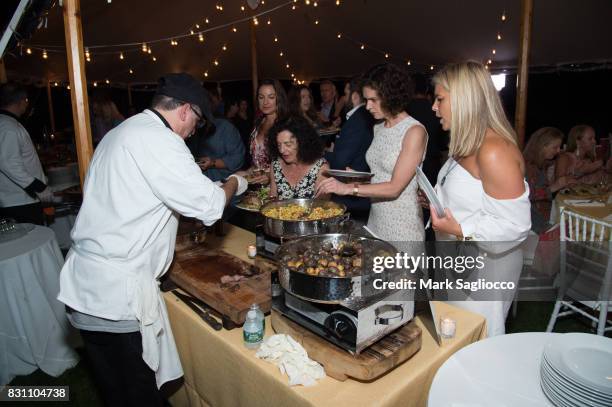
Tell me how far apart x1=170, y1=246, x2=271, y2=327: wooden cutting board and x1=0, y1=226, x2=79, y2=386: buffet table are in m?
1.24

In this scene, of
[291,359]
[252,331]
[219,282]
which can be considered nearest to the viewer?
[291,359]

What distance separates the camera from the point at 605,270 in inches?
105

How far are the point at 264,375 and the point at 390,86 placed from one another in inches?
64.8

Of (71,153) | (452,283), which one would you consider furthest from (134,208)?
(71,153)

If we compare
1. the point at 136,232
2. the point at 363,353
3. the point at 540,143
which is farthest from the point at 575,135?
the point at 136,232

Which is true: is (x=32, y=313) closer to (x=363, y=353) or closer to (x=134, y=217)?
(x=134, y=217)

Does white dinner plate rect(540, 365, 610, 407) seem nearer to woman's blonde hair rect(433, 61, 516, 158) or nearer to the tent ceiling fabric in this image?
woman's blonde hair rect(433, 61, 516, 158)

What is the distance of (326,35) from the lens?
28.1ft

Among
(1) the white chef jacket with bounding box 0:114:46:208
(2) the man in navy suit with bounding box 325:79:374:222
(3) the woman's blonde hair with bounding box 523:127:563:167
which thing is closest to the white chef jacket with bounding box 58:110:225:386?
(2) the man in navy suit with bounding box 325:79:374:222

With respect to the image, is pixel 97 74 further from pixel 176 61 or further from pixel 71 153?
pixel 71 153

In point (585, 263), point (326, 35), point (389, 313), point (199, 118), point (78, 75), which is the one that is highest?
point (326, 35)

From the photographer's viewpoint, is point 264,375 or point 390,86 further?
point 390,86

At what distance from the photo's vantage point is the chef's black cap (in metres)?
1.56

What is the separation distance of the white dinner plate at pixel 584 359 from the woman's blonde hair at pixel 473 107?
0.78 metres
